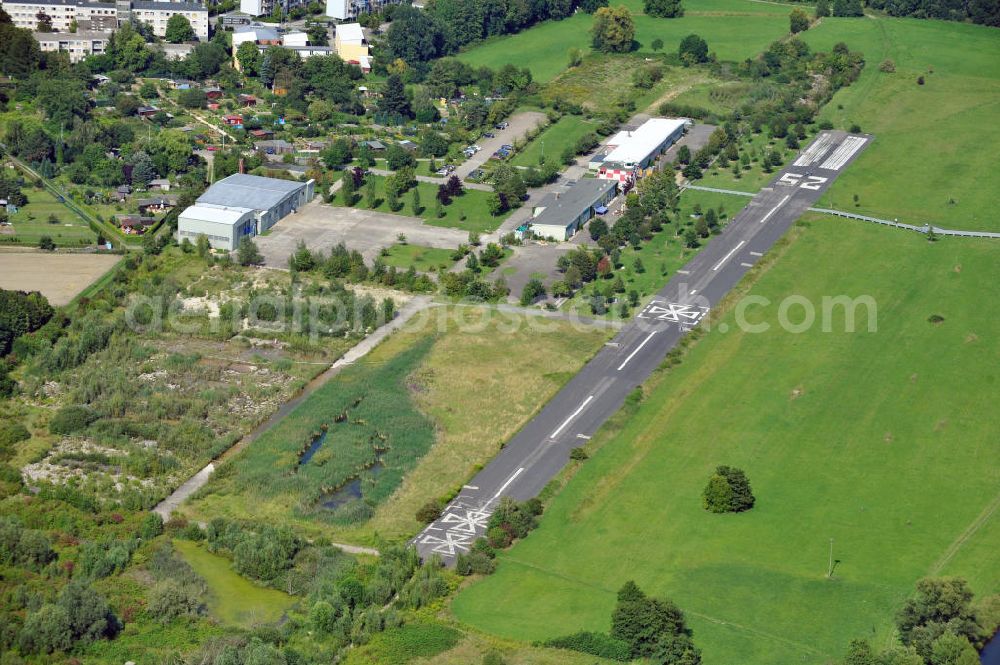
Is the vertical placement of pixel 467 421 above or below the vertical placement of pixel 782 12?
below

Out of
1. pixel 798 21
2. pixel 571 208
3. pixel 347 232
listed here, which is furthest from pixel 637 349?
pixel 798 21

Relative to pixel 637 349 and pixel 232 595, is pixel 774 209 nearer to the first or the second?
pixel 637 349

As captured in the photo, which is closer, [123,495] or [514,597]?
[514,597]

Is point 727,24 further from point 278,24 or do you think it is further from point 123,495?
point 123,495

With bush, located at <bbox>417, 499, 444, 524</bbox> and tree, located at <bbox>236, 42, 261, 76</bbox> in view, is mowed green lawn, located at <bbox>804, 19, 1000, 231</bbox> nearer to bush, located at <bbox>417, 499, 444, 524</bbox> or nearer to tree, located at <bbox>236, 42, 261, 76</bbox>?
bush, located at <bbox>417, 499, 444, 524</bbox>

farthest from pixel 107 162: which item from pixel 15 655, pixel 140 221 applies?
pixel 15 655

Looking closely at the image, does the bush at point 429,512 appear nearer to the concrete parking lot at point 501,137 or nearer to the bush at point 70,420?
the bush at point 70,420

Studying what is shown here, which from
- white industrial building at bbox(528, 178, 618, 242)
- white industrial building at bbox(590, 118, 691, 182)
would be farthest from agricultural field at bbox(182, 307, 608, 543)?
white industrial building at bbox(590, 118, 691, 182)

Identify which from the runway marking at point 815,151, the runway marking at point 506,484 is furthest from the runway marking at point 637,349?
the runway marking at point 815,151
